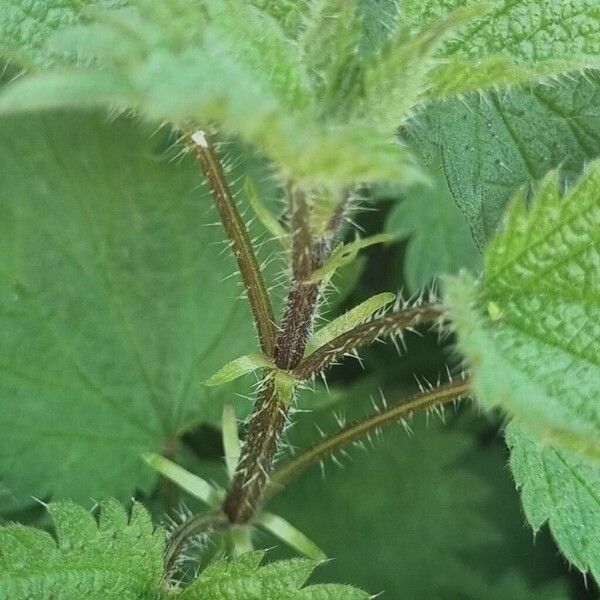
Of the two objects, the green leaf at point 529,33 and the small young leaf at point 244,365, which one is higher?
the green leaf at point 529,33

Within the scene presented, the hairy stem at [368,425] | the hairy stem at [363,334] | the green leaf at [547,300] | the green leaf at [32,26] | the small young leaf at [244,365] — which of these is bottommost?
the hairy stem at [368,425]

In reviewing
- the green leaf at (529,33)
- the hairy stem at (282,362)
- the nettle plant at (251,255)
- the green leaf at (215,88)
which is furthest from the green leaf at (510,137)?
the green leaf at (215,88)

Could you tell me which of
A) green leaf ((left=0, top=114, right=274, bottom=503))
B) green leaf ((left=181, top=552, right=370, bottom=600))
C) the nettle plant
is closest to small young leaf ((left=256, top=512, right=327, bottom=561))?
the nettle plant

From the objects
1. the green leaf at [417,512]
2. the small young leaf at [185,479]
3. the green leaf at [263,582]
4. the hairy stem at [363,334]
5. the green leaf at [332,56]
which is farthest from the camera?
the green leaf at [417,512]

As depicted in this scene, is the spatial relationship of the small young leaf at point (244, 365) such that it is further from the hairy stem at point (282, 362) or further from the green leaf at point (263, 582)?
the green leaf at point (263, 582)

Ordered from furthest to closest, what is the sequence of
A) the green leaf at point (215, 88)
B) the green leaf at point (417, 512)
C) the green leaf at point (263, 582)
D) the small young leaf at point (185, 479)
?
the green leaf at point (417, 512) < the small young leaf at point (185, 479) < the green leaf at point (263, 582) < the green leaf at point (215, 88)

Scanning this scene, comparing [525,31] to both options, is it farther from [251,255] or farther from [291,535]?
[291,535]
